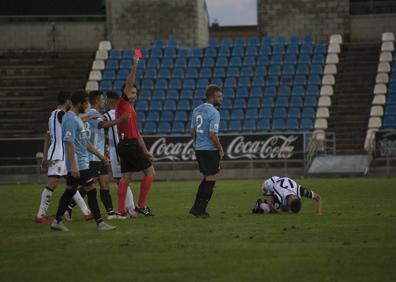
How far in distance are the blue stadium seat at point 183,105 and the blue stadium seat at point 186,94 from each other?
224 mm

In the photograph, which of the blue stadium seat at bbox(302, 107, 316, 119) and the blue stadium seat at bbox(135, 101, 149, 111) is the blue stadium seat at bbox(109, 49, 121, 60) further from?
the blue stadium seat at bbox(302, 107, 316, 119)

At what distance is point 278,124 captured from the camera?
1614 inches

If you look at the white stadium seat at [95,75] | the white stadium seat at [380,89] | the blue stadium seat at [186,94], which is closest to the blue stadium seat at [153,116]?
the blue stadium seat at [186,94]

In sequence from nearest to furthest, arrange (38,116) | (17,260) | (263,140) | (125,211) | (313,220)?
(17,260), (313,220), (125,211), (263,140), (38,116)

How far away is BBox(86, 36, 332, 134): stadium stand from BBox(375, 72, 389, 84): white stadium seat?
1652mm

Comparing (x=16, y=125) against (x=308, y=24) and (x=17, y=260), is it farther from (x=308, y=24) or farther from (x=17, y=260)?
(x=17, y=260)

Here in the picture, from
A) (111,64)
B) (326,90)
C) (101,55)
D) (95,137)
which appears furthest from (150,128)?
(95,137)

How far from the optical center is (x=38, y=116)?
145 ft

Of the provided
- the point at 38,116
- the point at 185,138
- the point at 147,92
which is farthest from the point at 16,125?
the point at 185,138

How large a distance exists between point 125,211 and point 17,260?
244 inches

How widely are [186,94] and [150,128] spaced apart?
7.72 ft

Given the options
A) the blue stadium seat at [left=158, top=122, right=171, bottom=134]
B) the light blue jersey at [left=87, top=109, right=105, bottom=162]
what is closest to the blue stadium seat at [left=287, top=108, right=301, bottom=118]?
the blue stadium seat at [left=158, top=122, right=171, bottom=134]

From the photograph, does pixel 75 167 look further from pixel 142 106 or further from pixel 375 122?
pixel 142 106

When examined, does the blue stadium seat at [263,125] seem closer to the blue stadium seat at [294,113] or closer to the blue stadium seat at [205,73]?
the blue stadium seat at [294,113]
